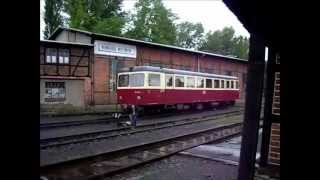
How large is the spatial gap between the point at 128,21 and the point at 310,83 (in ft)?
180

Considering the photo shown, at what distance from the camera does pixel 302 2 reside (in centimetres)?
184

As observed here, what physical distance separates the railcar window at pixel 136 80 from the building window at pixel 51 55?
7.67 meters

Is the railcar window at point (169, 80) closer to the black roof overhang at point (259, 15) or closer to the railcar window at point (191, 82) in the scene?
the railcar window at point (191, 82)

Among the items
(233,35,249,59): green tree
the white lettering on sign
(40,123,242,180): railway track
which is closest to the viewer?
(40,123,242,180): railway track

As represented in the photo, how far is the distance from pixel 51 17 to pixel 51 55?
1116 inches

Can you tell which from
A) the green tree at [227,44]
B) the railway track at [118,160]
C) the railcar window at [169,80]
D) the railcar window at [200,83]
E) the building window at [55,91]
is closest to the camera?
the railway track at [118,160]

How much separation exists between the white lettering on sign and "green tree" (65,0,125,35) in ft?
54.4

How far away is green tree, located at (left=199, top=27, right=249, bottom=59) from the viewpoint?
7369cm

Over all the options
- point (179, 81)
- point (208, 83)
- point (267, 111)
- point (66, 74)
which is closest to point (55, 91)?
point (66, 74)

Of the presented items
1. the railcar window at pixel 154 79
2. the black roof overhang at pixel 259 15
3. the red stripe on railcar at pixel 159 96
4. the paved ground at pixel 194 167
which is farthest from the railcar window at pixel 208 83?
the black roof overhang at pixel 259 15

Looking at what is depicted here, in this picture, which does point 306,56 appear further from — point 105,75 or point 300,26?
point 105,75

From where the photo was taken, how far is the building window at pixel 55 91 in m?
25.6

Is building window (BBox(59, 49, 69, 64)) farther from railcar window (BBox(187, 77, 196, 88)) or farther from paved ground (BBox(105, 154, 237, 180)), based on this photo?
paved ground (BBox(105, 154, 237, 180))

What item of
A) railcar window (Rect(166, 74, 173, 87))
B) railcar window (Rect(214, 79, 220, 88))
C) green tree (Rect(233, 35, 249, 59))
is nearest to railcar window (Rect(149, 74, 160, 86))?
railcar window (Rect(166, 74, 173, 87))
